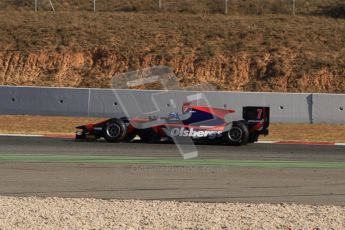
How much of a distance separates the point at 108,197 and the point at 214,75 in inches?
874

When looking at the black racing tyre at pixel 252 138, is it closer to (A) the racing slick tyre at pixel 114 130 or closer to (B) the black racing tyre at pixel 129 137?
(B) the black racing tyre at pixel 129 137

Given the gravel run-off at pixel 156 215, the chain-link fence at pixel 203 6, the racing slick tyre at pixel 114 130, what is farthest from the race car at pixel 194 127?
the chain-link fence at pixel 203 6

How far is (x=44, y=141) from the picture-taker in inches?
686

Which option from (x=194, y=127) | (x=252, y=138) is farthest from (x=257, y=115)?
(x=194, y=127)

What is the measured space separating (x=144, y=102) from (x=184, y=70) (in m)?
8.21

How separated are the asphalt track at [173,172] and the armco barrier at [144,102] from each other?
6.36 m

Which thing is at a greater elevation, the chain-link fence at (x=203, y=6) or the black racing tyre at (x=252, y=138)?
the chain-link fence at (x=203, y=6)

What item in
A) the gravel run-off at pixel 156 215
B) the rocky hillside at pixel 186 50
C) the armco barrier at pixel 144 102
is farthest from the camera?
the rocky hillside at pixel 186 50

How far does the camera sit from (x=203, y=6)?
40219 millimetres

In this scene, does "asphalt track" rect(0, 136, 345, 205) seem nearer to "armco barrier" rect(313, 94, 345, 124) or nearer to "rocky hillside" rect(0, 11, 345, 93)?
"armco barrier" rect(313, 94, 345, 124)

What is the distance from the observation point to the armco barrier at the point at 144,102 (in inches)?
914

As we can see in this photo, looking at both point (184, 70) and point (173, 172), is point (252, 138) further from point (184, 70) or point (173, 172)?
point (184, 70)

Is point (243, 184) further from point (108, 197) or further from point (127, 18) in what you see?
point (127, 18)

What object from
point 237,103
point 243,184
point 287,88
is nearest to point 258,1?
point 287,88
